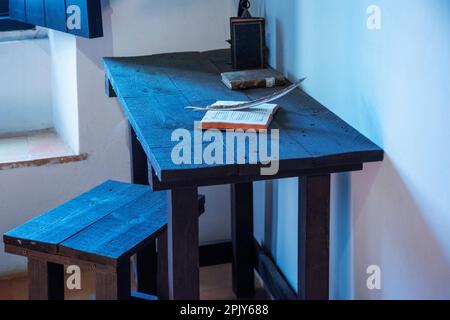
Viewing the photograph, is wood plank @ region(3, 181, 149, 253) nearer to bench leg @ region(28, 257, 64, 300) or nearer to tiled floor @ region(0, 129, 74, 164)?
bench leg @ region(28, 257, 64, 300)

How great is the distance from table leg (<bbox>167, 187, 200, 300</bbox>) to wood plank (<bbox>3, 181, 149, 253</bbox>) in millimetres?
423

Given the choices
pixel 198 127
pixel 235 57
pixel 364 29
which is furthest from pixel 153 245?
pixel 364 29

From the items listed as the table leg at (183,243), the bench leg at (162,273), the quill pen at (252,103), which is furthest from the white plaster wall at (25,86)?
the table leg at (183,243)

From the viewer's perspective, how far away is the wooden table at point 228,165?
193 cm

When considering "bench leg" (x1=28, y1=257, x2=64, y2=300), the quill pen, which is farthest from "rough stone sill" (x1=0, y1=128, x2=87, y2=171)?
the quill pen

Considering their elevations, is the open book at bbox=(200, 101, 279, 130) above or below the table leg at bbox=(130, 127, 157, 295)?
above

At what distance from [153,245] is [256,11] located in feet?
3.23

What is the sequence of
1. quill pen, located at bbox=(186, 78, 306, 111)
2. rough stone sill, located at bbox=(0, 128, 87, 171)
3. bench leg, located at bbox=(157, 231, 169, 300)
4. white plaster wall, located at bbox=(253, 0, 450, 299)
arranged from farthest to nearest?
rough stone sill, located at bbox=(0, 128, 87, 171) → bench leg, located at bbox=(157, 231, 169, 300) → quill pen, located at bbox=(186, 78, 306, 111) → white plaster wall, located at bbox=(253, 0, 450, 299)

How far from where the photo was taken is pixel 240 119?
6.96 ft

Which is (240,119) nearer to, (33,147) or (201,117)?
(201,117)

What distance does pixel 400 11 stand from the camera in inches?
73.1

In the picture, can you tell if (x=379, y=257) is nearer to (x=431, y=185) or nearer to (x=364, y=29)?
(x=431, y=185)

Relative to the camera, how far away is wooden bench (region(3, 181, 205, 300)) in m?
2.25
